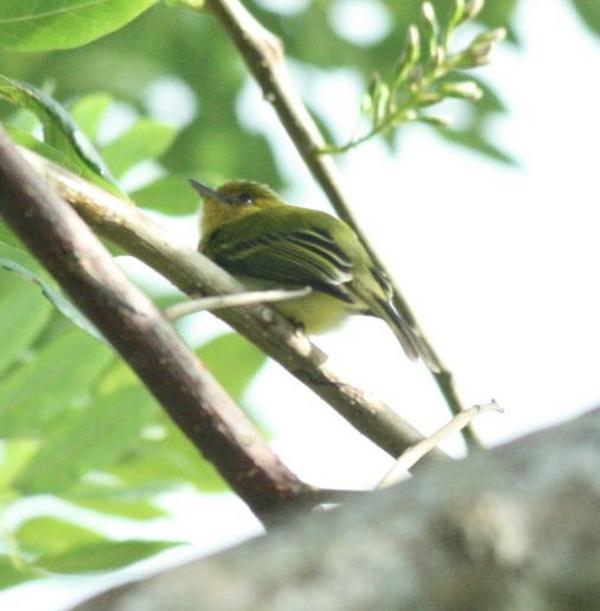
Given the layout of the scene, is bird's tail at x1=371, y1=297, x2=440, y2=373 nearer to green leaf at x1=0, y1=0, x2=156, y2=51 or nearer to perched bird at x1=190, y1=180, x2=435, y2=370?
perched bird at x1=190, y1=180, x2=435, y2=370

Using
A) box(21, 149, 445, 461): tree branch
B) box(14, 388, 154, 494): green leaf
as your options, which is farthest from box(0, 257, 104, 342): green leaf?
box(14, 388, 154, 494): green leaf

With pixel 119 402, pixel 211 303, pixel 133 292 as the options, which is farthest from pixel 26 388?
pixel 133 292

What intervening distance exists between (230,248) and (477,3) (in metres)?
2.43

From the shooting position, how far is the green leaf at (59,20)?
8.89ft

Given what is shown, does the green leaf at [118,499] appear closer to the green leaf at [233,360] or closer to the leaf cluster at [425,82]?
the green leaf at [233,360]

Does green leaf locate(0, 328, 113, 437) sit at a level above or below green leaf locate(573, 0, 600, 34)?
above

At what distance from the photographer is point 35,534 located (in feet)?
12.1

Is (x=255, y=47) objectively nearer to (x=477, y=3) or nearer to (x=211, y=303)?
(x=477, y=3)

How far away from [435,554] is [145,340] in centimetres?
92

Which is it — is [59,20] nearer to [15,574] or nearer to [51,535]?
[15,574]

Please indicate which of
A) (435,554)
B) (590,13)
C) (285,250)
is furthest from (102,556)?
(590,13)

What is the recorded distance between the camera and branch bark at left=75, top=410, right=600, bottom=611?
3.28ft

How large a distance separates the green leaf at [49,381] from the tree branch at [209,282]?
26.2 inches

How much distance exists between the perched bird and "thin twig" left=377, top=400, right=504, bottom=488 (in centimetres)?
122
